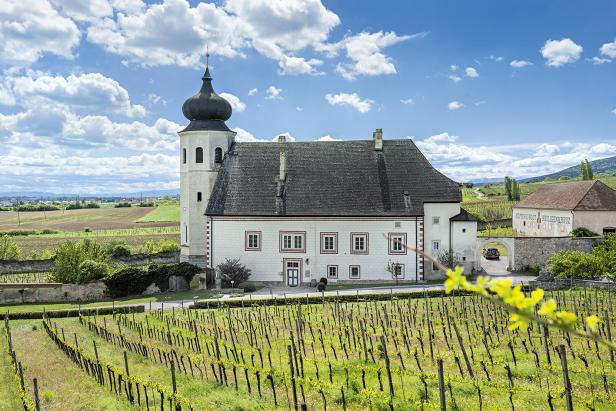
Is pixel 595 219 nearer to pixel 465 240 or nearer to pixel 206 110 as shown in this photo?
pixel 465 240

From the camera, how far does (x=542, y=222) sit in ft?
177

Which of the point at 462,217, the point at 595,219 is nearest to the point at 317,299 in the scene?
the point at 462,217

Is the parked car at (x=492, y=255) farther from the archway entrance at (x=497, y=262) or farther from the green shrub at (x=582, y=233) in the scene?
the green shrub at (x=582, y=233)

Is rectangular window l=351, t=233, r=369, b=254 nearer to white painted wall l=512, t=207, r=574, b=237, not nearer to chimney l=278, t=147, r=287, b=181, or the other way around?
chimney l=278, t=147, r=287, b=181

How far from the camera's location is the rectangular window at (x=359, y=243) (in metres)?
38.6

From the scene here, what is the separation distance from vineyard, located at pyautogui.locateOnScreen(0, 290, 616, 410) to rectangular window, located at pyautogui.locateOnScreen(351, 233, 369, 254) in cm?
1228

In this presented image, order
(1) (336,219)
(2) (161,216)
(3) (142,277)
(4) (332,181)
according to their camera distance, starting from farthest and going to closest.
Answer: (2) (161,216) → (4) (332,181) → (1) (336,219) → (3) (142,277)

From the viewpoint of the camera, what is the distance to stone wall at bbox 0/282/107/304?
35.8m

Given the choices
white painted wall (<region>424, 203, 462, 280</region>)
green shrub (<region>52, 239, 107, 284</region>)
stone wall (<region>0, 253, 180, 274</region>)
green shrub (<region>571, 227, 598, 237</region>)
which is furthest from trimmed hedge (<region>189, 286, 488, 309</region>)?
stone wall (<region>0, 253, 180, 274</region>)

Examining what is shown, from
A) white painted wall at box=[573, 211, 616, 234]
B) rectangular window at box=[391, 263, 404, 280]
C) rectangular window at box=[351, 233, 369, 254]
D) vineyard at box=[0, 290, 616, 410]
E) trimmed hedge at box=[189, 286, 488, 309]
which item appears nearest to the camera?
vineyard at box=[0, 290, 616, 410]

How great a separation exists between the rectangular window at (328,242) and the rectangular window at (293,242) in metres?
1.34

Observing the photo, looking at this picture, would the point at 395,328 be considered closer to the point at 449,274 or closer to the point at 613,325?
the point at 613,325

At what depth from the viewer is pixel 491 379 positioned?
1473 centimetres

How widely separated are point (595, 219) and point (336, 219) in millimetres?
23323
